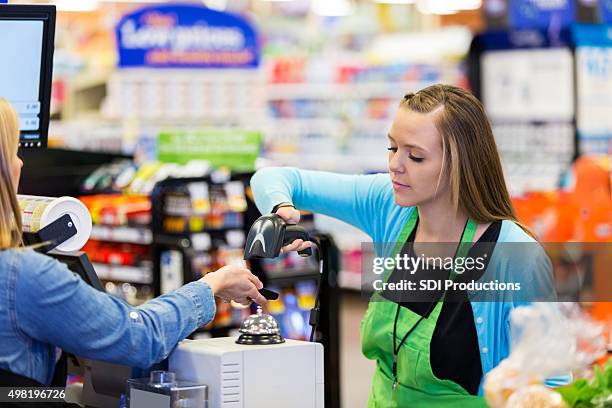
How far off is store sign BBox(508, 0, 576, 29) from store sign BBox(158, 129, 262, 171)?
15.2 ft

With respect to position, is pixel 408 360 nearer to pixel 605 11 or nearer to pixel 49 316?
pixel 49 316

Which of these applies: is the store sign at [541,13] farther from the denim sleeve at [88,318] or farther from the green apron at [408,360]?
the denim sleeve at [88,318]

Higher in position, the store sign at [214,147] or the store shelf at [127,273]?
the store sign at [214,147]

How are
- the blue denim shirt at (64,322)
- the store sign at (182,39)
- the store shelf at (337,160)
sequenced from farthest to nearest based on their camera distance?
the store shelf at (337,160) → the store sign at (182,39) → the blue denim shirt at (64,322)

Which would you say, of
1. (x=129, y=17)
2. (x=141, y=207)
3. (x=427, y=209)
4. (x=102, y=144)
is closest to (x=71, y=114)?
(x=102, y=144)

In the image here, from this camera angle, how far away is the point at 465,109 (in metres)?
2.93

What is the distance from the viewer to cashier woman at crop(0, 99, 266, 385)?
2262 mm

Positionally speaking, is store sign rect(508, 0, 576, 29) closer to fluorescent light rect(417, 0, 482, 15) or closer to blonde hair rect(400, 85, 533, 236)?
fluorescent light rect(417, 0, 482, 15)

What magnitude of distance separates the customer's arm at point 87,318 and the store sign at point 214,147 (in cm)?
477

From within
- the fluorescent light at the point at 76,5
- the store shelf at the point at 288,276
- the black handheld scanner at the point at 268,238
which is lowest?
the store shelf at the point at 288,276

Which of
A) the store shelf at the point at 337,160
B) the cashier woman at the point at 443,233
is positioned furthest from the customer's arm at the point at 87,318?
the store shelf at the point at 337,160

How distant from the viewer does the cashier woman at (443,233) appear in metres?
2.85

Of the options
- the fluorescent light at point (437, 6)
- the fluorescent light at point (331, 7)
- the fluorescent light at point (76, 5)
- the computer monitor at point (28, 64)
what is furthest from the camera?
the fluorescent light at point (331, 7)

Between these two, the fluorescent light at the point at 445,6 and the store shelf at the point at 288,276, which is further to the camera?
the fluorescent light at the point at 445,6
